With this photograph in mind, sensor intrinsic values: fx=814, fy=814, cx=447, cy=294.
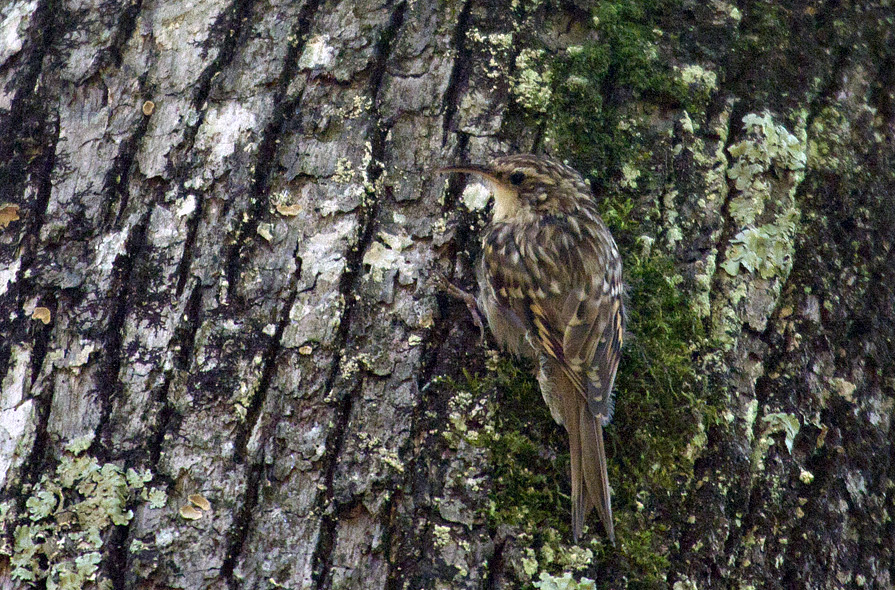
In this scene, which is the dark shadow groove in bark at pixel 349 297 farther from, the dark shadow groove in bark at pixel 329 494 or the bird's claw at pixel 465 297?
the bird's claw at pixel 465 297

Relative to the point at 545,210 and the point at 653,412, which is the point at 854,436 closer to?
the point at 653,412

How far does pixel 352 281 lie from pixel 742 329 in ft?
3.29

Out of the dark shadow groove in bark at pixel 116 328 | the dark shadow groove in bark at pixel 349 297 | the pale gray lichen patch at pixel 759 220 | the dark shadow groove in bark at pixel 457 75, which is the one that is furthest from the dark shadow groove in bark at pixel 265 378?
the pale gray lichen patch at pixel 759 220

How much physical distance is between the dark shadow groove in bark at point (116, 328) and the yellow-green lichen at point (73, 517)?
1.5 inches

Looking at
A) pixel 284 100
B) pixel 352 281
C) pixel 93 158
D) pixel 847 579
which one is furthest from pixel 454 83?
pixel 847 579

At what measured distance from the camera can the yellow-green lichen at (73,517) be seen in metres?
1.75

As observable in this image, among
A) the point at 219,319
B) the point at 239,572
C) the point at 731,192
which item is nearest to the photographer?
the point at 239,572

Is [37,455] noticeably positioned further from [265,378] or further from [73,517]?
[265,378]

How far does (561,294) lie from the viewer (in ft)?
8.23

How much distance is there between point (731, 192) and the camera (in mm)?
2238

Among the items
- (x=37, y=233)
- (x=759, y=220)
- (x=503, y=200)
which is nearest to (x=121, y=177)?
(x=37, y=233)

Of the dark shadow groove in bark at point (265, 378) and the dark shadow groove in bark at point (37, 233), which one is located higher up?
the dark shadow groove in bark at point (37, 233)

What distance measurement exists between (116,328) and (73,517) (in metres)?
0.44

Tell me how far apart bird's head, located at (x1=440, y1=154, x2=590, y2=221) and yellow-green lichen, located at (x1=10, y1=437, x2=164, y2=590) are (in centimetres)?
108
